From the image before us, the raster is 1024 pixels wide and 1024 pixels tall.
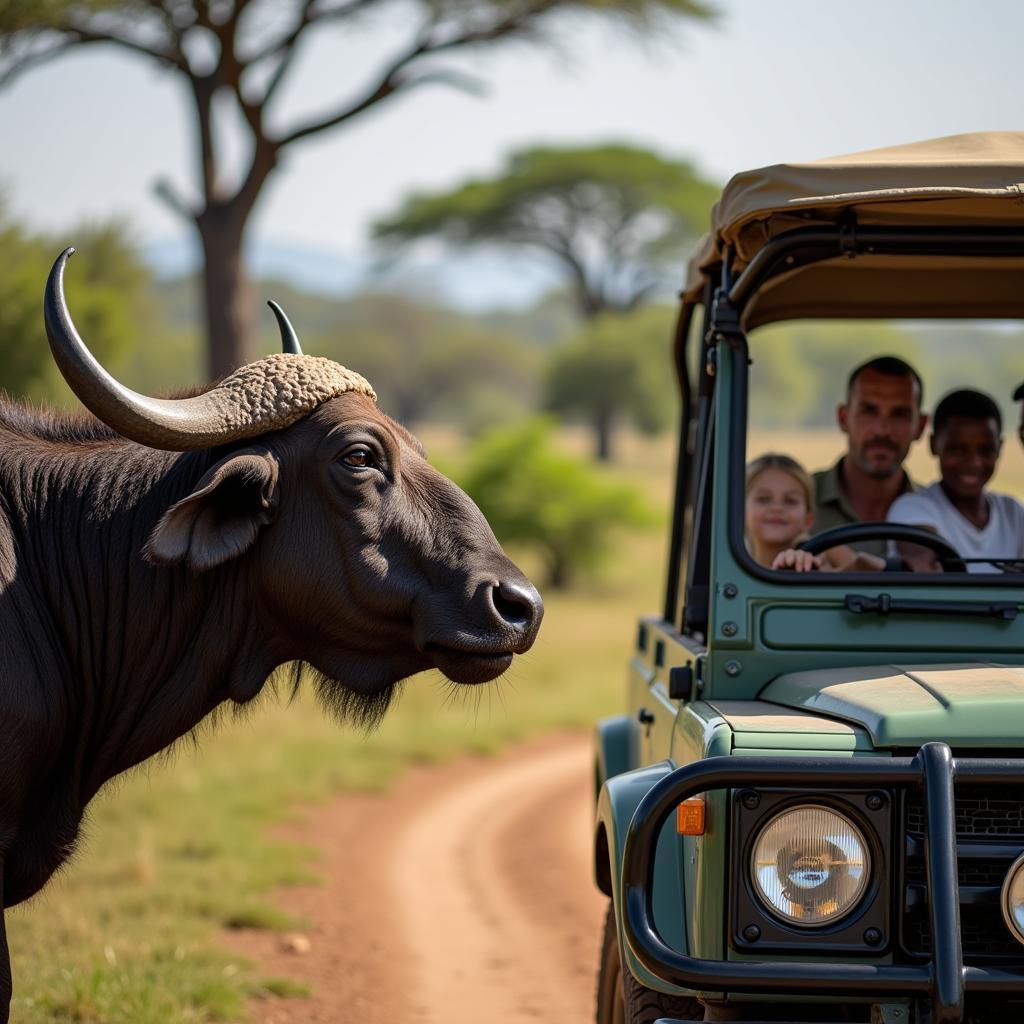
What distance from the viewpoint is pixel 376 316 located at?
68.0m

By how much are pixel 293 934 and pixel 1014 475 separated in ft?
12.6

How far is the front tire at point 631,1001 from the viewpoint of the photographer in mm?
3383

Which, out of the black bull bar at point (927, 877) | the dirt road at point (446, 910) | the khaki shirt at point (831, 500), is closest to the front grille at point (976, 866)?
the black bull bar at point (927, 877)

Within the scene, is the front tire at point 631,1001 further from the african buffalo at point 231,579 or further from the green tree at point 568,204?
the green tree at point 568,204

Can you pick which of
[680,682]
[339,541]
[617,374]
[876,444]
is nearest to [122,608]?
[339,541]

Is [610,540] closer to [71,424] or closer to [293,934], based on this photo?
[293,934]

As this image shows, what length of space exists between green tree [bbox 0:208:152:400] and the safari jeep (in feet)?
16.6

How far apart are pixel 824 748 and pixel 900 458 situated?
1939 millimetres

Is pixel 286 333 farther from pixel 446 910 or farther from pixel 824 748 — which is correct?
pixel 446 910

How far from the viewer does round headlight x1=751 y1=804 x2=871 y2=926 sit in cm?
298

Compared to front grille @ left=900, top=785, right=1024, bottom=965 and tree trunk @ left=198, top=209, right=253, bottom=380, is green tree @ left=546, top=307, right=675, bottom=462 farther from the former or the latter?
front grille @ left=900, top=785, right=1024, bottom=965

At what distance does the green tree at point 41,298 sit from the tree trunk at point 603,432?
26290 mm

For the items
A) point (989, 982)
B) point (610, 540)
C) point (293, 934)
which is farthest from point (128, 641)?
point (610, 540)

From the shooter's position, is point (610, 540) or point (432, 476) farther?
point (610, 540)
